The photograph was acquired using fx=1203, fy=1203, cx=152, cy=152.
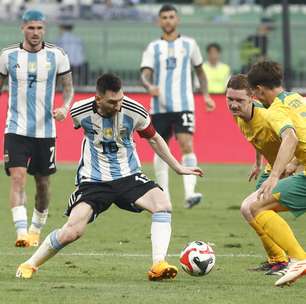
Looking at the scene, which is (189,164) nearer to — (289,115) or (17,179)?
(17,179)

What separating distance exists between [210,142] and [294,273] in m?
13.3

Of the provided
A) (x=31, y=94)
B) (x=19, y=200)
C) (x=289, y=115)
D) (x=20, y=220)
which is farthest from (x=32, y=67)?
(x=289, y=115)

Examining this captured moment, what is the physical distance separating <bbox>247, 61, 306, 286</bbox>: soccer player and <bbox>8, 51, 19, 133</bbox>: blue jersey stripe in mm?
3245

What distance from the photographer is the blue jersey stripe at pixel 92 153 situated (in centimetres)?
950

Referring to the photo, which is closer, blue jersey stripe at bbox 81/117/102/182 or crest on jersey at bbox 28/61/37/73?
blue jersey stripe at bbox 81/117/102/182

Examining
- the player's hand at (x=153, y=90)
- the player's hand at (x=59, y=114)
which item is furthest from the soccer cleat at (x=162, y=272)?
the player's hand at (x=153, y=90)

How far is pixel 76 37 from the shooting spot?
2427cm

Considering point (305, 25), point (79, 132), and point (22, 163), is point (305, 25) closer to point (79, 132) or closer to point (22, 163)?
point (79, 132)

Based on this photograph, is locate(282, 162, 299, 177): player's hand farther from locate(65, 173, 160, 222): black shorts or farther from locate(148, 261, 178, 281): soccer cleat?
locate(148, 261, 178, 281): soccer cleat

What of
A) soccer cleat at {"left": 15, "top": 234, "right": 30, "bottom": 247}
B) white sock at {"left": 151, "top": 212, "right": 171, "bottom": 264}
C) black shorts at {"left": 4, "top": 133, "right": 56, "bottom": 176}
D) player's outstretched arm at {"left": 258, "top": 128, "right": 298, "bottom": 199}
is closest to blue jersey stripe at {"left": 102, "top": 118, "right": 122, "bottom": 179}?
white sock at {"left": 151, "top": 212, "right": 171, "bottom": 264}

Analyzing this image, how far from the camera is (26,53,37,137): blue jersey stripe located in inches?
468

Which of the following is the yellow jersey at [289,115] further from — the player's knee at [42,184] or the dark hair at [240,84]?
the player's knee at [42,184]

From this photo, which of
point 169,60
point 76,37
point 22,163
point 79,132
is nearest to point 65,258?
point 22,163

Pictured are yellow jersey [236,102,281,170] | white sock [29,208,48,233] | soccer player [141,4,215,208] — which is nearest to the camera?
yellow jersey [236,102,281,170]
